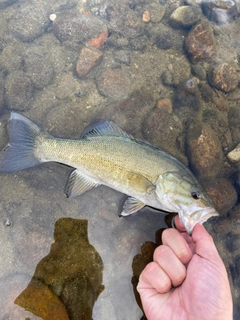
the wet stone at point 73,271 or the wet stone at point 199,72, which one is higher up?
the wet stone at point 199,72

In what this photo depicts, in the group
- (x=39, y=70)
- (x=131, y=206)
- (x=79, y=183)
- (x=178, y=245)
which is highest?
(x=178, y=245)

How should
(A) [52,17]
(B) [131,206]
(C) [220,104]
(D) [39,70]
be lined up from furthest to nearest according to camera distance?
(A) [52,17], (D) [39,70], (C) [220,104], (B) [131,206]

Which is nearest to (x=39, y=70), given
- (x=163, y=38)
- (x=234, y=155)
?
(x=163, y=38)

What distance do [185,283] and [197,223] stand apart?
714 millimetres

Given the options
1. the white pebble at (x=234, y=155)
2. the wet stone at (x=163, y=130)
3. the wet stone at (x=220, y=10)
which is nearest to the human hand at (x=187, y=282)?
the wet stone at (x=163, y=130)

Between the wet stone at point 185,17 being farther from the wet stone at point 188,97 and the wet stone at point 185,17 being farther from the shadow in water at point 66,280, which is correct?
the shadow in water at point 66,280

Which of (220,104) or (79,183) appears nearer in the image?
(79,183)

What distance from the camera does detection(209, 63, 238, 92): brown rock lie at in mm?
5391

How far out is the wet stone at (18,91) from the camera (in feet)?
16.9

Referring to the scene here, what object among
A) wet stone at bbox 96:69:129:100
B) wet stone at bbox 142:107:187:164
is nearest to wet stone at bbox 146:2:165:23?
wet stone at bbox 96:69:129:100

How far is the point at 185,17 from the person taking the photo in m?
5.89

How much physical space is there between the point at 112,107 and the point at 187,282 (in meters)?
3.28

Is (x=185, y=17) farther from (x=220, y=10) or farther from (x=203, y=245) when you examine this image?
(x=203, y=245)

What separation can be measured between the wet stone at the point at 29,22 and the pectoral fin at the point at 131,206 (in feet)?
14.7
